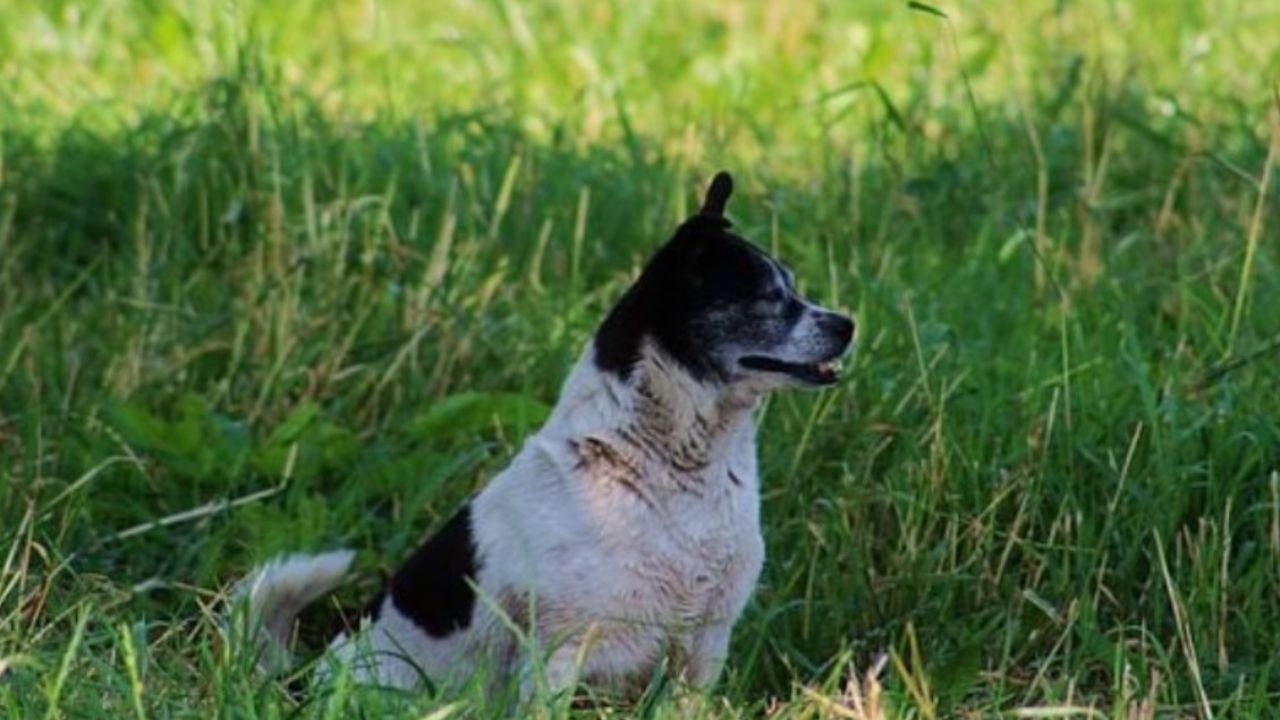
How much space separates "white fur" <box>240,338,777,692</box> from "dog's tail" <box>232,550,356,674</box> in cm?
31

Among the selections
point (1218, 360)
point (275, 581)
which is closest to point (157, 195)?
point (275, 581)

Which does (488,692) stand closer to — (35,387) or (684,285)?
(684,285)

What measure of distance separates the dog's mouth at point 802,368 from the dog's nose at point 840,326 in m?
0.04

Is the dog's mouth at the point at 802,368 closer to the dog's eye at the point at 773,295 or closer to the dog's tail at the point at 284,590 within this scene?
the dog's eye at the point at 773,295

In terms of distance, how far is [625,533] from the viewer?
207 inches

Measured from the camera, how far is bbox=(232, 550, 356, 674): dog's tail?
5.62 meters

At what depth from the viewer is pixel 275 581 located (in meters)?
5.75

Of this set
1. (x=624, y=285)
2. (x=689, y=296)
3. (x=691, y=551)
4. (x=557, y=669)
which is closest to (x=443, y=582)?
(x=557, y=669)

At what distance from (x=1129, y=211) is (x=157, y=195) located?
240cm

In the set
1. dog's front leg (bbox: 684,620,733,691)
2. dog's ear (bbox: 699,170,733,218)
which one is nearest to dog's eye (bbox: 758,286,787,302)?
dog's ear (bbox: 699,170,733,218)

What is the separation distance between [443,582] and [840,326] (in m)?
0.83

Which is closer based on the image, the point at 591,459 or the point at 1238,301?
the point at 591,459

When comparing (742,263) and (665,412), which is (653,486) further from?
(742,263)

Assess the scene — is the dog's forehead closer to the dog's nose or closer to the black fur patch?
the black fur patch
